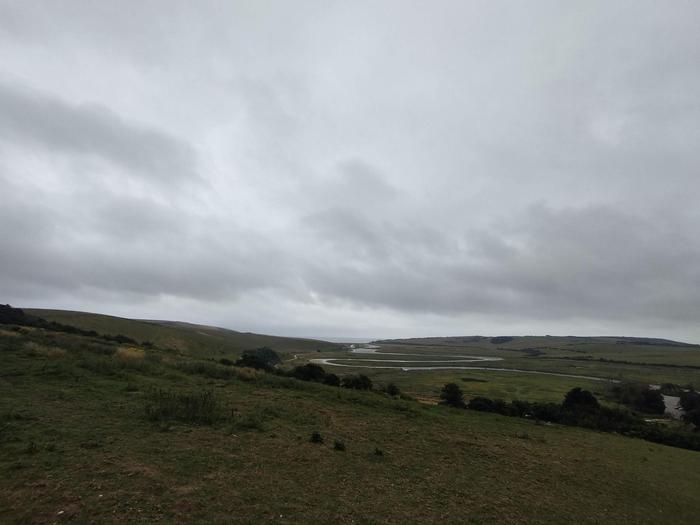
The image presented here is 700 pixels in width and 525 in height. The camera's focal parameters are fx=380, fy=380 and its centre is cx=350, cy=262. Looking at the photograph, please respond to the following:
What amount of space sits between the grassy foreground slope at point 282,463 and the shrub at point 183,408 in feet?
0.91

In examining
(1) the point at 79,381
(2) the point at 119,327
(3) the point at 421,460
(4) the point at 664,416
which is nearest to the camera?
(3) the point at 421,460

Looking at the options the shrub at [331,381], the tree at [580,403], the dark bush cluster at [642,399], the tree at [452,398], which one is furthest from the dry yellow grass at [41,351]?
the dark bush cluster at [642,399]

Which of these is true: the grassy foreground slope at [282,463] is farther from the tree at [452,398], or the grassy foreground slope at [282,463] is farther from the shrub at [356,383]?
the tree at [452,398]

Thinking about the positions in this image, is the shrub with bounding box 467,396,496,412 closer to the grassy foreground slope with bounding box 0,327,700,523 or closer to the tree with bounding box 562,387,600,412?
the grassy foreground slope with bounding box 0,327,700,523

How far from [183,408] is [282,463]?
6748 mm

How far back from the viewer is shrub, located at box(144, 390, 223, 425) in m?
16.7

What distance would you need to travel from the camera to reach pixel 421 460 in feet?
52.5

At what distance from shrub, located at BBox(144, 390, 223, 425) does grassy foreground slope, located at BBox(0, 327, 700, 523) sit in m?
0.28

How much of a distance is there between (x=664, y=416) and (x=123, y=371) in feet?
213

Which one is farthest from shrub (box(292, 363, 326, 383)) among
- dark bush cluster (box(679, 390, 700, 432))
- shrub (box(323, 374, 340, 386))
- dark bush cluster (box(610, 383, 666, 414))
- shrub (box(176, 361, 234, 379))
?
dark bush cluster (box(610, 383, 666, 414))

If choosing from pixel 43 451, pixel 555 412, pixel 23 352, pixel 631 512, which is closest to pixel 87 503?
pixel 43 451

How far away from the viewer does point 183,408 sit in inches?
691

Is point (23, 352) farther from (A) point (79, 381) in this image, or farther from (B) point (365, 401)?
(B) point (365, 401)

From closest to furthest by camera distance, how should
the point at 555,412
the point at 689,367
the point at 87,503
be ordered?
the point at 87,503 < the point at 555,412 < the point at 689,367
